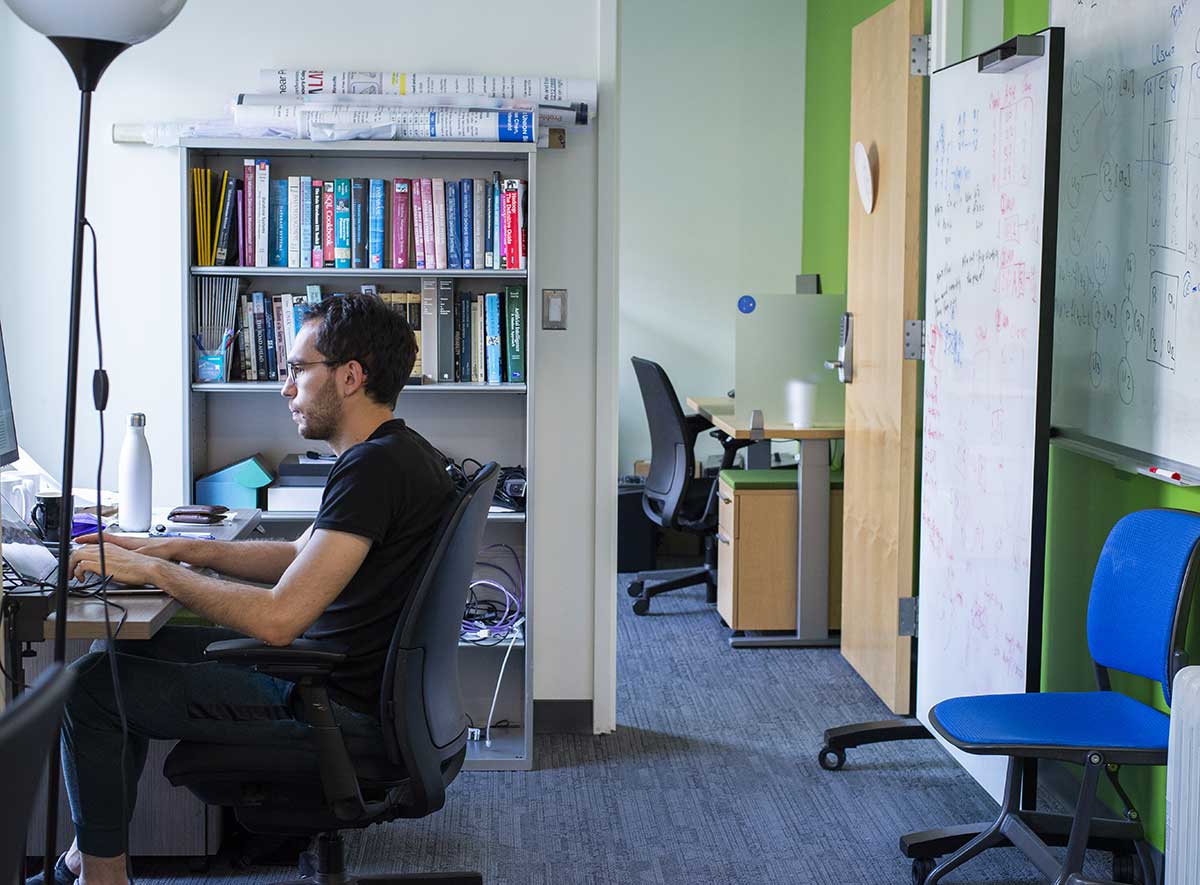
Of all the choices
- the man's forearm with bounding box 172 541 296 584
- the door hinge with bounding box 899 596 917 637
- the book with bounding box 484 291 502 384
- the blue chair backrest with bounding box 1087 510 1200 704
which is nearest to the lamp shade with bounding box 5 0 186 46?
the man's forearm with bounding box 172 541 296 584

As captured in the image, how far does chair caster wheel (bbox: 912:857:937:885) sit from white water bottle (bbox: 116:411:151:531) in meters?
1.80

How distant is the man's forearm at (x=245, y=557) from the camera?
8.48 feet

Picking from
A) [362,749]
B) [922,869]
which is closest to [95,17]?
[362,749]

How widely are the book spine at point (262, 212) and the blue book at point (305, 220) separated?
9 cm

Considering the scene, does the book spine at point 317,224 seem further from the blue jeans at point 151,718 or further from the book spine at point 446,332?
the blue jeans at point 151,718

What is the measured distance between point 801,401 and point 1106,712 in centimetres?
235

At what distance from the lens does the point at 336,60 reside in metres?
3.62

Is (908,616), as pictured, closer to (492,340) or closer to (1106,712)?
(1106,712)

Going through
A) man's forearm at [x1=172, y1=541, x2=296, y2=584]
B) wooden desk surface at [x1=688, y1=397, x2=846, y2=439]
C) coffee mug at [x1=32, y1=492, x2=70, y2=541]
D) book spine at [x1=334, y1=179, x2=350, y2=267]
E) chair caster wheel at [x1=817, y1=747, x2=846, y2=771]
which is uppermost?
book spine at [x1=334, y1=179, x2=350, y2=267]

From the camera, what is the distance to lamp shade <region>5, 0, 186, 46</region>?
1835 mm

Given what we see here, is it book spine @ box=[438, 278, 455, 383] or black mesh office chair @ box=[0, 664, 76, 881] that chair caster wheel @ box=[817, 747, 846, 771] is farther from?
black mesh office chair @ box=[0, 664, 76, 881]

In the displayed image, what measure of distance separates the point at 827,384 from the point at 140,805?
2.88 metres

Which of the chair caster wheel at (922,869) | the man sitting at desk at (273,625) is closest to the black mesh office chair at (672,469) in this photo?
the chair caster wheel at (922,869)

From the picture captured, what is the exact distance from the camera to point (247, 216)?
11.4ft
